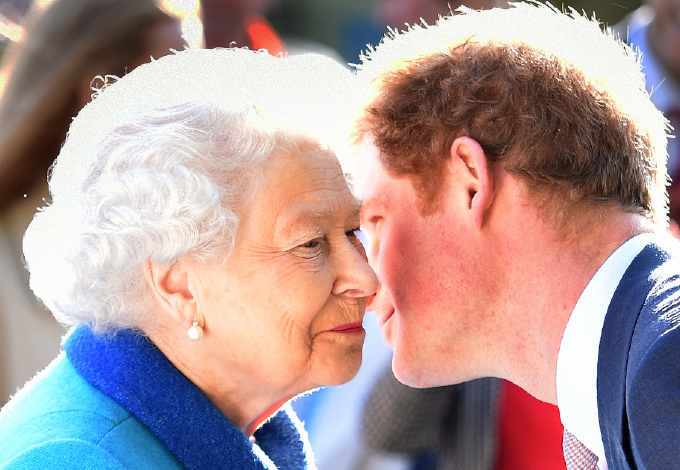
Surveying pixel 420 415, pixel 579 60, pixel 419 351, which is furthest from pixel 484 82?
pixel 420 415

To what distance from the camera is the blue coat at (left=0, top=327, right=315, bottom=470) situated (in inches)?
60.2

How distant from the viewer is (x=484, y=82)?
2.03 m

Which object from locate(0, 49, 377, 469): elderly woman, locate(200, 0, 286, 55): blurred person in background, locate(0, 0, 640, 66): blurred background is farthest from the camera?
locate(0, 0, 640, 66): blurred background

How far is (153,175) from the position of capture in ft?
5.50

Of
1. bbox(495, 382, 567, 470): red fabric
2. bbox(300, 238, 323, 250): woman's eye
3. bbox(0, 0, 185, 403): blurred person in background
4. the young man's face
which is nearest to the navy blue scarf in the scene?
bbox(300, 238, 323, 250): woman's eye

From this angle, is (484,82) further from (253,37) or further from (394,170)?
(253,37)

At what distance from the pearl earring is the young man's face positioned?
Result: 0.62 m

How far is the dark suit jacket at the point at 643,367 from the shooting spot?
1545 mm

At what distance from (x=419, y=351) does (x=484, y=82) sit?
0.74 metres

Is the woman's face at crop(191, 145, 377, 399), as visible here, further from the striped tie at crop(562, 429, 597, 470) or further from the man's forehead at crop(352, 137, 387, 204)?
the striped tie at crop(562, 429, 597, 470)

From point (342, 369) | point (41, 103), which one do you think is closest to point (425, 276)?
point (342, 369)

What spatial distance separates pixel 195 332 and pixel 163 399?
0.16 meters

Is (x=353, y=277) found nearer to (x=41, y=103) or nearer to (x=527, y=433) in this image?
(x=527, y=433)

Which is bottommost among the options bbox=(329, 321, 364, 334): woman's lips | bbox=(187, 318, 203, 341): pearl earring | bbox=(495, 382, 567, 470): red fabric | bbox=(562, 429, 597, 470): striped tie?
bbox=(495, 382, 567, 470): red fabric
